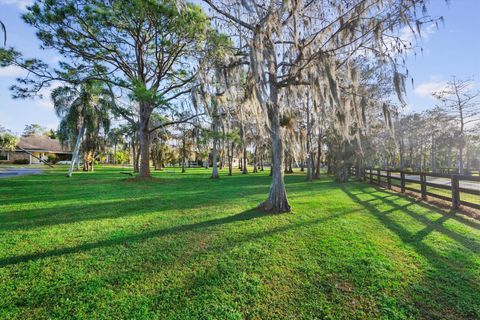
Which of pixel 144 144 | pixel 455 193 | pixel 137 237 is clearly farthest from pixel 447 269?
pixel 144 144

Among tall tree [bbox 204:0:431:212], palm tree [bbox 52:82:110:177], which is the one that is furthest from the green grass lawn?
palm tree [bbox 52:82:110:177]

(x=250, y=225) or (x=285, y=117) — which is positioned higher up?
(x=285, y=117)

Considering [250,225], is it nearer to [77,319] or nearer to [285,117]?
[77,319]

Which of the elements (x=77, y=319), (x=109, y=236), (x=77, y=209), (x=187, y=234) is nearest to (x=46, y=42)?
(x=77, y=209)

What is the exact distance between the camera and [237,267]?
2857mm

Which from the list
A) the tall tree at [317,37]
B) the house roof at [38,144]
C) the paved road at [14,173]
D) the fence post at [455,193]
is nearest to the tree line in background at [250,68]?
the tall tree at [317,37]

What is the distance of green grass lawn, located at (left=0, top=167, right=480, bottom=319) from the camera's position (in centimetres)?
212

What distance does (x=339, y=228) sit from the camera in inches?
171

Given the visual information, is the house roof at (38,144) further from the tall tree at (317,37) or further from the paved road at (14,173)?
the tall tree at (317,37)

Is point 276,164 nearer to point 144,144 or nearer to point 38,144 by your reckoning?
→ point 144,144

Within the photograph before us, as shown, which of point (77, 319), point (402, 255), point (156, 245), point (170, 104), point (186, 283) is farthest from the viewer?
point (170, 104)

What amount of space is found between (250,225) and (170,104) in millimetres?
9327

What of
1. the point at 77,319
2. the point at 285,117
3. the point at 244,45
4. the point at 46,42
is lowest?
the point at 77,319

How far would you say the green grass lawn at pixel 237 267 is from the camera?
2125 millimetres
